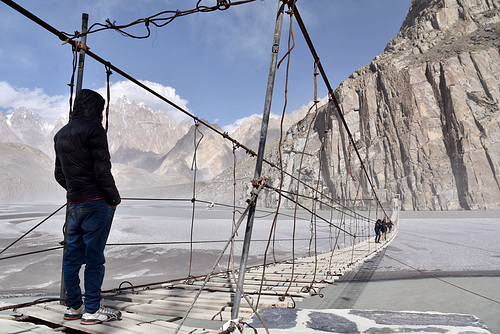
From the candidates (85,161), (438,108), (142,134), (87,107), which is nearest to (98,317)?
(85,161)

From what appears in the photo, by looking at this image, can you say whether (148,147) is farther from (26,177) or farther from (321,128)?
(321,128)

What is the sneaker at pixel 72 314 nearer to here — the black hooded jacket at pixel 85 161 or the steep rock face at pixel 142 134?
the black hooded jacket at pixel 85 161

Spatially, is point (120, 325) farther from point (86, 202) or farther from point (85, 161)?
point (85, 161)

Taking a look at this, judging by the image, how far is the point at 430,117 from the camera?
3694cm

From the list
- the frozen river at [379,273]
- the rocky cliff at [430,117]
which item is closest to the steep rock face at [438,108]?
the rocky cliff at [430,117]

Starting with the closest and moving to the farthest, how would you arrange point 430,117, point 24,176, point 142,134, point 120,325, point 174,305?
point 120,325 < point 174,305 < point 430,117 < point 24,176 < point 142,134

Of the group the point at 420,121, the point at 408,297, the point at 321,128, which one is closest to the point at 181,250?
the point at 408,297

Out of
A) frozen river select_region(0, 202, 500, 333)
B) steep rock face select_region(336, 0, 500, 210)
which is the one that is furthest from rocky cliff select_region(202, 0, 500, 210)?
frozen river select_region(0, 202, 500, 333)

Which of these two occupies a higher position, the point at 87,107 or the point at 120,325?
the point at 87,107

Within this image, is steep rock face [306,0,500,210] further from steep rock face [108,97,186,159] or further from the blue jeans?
steep rock face [108,97,186,159]

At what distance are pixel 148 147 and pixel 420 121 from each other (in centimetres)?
16384

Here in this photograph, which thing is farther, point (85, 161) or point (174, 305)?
point (174, 305)

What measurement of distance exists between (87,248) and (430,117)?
136 ft

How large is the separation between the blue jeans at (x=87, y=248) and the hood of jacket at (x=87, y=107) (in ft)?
1.67
